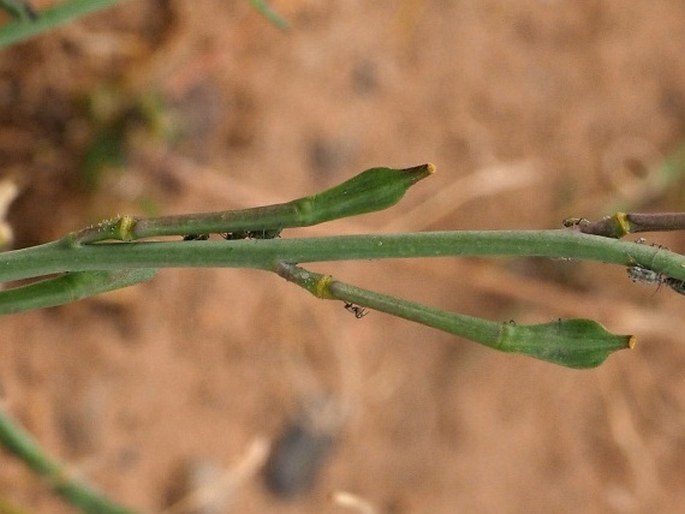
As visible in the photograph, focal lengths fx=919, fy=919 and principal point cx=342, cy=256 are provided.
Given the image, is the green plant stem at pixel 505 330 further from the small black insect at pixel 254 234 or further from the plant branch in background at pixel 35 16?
the plant branch in background at pixel 35 16

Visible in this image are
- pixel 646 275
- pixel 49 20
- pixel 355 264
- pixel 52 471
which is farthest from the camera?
pixel 355 264

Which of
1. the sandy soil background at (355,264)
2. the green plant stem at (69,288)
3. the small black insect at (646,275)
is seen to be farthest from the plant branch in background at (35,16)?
the small black insect at (646,275)

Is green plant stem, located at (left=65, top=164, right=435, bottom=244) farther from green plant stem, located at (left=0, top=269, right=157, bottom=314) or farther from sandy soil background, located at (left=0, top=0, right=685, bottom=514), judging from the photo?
A: sandy soil background, located at (left=0, top=0, right=685, bottom=514)

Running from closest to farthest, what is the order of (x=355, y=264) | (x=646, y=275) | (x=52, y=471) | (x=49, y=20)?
1. (x=646, y=275)
2. (x=49, y=20)
3. (x=52, y=471)
4. (x=355, y=264)

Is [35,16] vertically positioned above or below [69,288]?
above

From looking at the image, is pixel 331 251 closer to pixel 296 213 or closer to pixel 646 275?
pixel 296 213

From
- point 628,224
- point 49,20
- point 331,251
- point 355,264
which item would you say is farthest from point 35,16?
point 355,264
